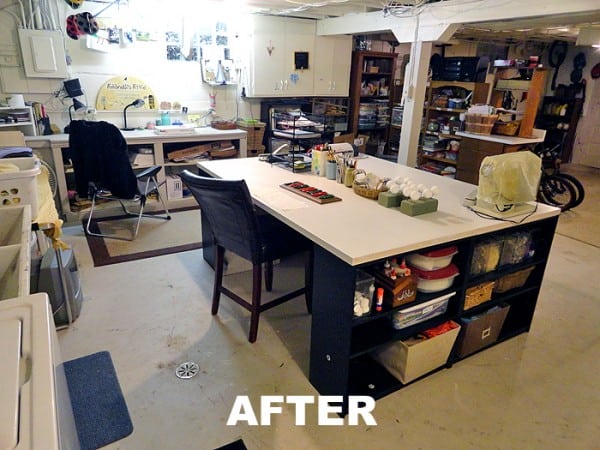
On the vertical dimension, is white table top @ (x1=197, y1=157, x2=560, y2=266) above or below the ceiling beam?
below

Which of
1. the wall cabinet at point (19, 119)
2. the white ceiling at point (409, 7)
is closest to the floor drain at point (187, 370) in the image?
the wall cabinet at point (19, 119)

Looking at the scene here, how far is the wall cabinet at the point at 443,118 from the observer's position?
5191 millimetres

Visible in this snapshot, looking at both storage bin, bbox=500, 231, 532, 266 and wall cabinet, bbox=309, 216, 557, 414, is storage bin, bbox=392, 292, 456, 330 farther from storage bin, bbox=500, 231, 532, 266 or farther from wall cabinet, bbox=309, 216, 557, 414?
storage bin, bbox=500, 231, 532, 266

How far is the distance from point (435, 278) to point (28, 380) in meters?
1.58

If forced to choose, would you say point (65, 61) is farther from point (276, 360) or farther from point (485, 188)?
point (485, 188)

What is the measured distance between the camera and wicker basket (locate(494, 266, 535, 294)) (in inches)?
89.3

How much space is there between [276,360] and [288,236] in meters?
0.68

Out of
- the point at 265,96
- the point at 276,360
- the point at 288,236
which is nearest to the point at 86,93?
the point at 265,96

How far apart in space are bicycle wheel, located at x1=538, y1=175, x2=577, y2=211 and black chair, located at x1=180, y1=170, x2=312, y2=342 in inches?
143

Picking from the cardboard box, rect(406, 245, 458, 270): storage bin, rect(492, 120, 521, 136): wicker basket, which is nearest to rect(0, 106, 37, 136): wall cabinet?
the cardboard box

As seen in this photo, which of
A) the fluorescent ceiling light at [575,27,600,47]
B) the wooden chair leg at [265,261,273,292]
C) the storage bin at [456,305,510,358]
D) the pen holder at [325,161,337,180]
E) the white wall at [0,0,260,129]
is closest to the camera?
the storage bin at [456,305,510,358]

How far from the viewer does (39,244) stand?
Result: 267 centimetres

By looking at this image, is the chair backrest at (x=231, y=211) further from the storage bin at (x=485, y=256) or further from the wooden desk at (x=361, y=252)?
the storage bin at (x=485, y=256)

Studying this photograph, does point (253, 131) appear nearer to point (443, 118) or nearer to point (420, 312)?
point (443, 118)
